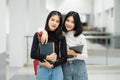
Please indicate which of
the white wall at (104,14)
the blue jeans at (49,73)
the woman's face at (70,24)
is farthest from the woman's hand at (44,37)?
the white wall at (104,14)

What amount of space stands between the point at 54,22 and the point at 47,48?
0.33 metres

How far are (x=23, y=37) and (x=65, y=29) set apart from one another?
6.84 meters

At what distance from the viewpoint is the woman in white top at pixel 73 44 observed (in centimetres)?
407

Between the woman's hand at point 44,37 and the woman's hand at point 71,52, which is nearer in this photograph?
the woman's hand at point 44,37

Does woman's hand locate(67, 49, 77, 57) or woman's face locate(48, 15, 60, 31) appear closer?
woman's face locate(48, 15, 60, 31)

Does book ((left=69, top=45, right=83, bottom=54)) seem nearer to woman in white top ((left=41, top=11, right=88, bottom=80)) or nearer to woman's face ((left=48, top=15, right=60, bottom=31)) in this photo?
woman in white top ((left=41, top=11, right=88, bottom=80))

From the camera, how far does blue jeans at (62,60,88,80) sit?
4078 millimetres

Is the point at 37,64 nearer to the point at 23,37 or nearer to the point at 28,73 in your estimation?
the point at 28,73

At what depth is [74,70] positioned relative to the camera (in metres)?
4.12

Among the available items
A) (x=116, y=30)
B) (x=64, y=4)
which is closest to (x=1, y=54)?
(x=116, y=30)

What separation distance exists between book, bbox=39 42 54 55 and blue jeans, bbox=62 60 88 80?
1.40ft

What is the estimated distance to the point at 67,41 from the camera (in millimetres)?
4117

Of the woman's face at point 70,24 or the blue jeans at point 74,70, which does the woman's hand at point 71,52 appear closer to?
the blue jeans at point 74,70

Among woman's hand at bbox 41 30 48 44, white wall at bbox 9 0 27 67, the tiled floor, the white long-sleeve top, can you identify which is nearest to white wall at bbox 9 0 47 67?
white wall at bbox 9 0 27 67
